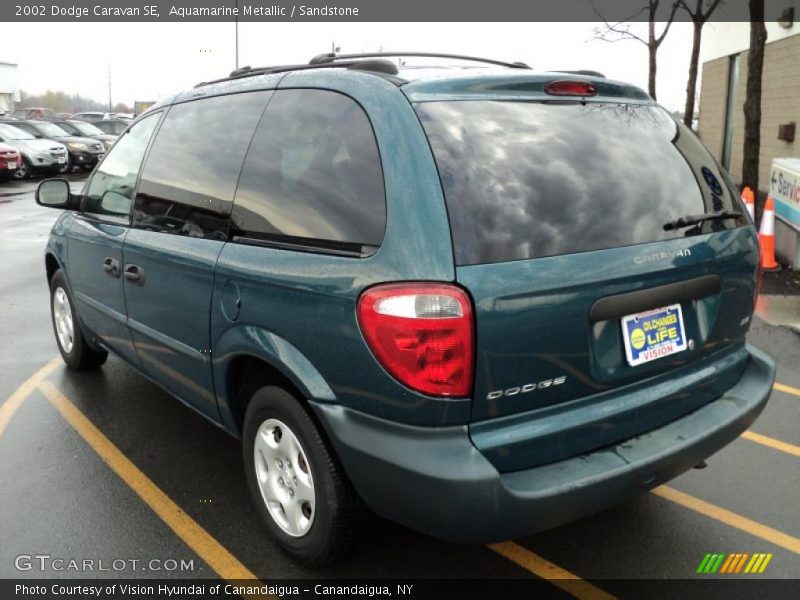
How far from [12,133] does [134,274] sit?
74.2 feet

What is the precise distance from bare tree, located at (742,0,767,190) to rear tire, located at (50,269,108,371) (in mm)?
9320

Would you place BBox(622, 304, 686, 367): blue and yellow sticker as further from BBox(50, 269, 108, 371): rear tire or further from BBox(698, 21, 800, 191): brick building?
BBox(698, 21, 800, 191): brick building

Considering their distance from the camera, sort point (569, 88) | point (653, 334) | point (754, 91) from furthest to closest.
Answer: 1. point (754, 91)
2. point (569, 88)
3. point (653, 334)

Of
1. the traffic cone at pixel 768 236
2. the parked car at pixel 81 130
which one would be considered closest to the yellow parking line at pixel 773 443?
the traffic cone at pixel 768 236

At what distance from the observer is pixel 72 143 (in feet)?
80.7

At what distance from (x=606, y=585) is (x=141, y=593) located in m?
1.75

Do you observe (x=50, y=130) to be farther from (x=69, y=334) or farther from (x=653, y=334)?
(x=653, y=334)

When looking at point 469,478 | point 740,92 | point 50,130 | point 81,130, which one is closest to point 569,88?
point 469,478

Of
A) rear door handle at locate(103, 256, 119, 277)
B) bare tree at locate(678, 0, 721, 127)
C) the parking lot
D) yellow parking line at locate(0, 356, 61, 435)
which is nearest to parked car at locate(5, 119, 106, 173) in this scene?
bare tree at locate(678, 0, 721, 127)

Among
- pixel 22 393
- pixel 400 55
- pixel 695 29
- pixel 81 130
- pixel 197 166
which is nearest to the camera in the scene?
pixel 197 166

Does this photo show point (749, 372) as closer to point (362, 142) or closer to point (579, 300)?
point (579, 300)

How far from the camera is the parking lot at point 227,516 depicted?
290cm

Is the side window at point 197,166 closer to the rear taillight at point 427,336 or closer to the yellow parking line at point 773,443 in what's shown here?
the rear taillight at point 427,336

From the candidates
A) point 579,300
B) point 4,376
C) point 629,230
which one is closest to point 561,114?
point 629,230
